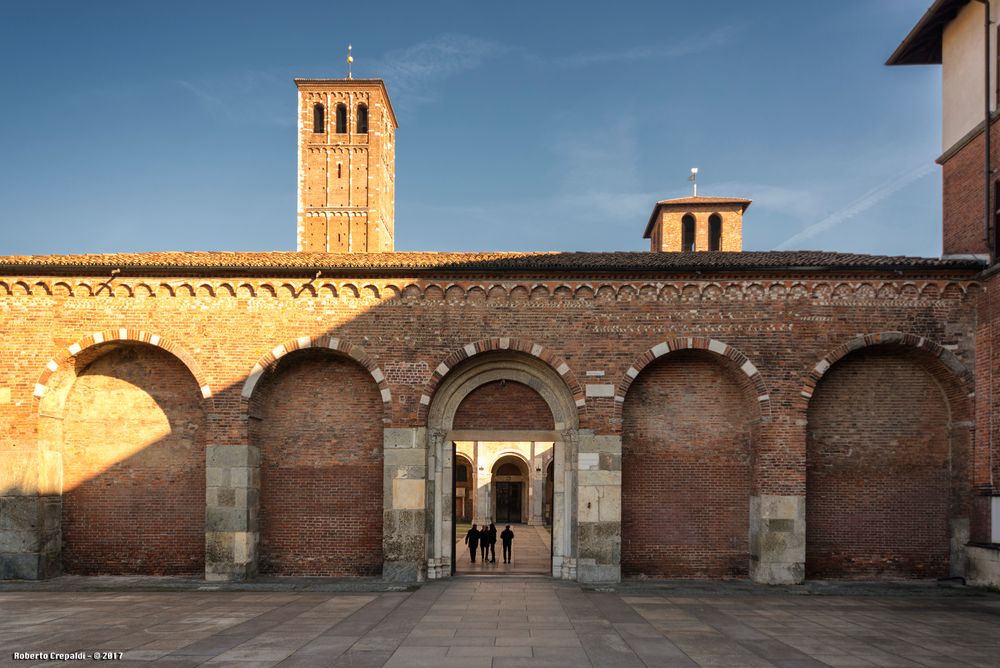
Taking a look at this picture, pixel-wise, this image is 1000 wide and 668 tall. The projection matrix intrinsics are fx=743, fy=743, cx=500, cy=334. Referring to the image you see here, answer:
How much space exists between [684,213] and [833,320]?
2121 centimetres

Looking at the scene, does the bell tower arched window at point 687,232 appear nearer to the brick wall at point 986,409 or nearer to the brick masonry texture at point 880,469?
the brick masonry texture at point 880,469

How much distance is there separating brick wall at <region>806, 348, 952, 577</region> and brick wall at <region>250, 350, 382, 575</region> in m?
8.51

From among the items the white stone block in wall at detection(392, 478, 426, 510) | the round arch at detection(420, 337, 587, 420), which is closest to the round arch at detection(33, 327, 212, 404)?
the white stone block in wall at detection(392, 478, 426, 510)

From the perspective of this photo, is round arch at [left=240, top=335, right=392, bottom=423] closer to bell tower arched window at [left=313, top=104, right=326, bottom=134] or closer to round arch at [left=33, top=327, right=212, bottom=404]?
round arch at [left=33, top=327, right=212, bottom=404]

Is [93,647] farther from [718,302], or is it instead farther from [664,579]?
[718,302]

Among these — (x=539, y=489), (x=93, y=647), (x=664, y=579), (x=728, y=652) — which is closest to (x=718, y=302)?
(x=664, y=579)

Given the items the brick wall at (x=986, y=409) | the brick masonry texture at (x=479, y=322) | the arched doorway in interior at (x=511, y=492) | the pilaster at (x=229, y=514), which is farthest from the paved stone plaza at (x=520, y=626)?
the arched doorway in interior at (x=511, y=492)

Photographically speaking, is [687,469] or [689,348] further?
[687,469]

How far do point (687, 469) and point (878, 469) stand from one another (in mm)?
3630

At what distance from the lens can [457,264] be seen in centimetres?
1419

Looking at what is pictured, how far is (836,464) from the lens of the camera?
14.3 meters

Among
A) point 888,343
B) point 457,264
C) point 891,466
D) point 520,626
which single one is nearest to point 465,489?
point 457,264

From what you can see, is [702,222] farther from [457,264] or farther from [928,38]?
[457,264]

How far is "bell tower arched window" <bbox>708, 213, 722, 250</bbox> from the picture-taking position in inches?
1348
